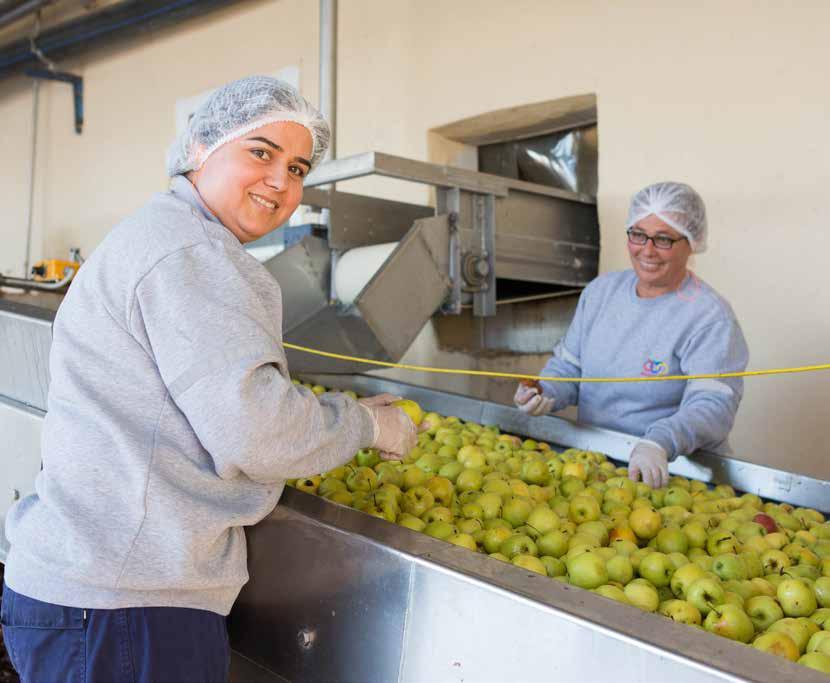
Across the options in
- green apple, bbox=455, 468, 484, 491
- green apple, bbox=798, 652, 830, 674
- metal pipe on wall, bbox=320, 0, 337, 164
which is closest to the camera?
green apple, bbox=798, 652, 830, 674

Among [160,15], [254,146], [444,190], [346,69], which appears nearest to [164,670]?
[254,146]

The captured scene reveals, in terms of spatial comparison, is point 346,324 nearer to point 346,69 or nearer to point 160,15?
point 346,69

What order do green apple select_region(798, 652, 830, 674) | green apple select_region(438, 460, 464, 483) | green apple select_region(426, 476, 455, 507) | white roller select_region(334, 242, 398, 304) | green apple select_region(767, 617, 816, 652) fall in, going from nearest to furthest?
1. green apple select_region(798, 652, 830, 674)
2. green apple select_region(767, 617, 816, 652)
3. green apple select_region(426, 476, 455, 507)
4. green apple select_region(438, 460, 464, 483)
5. white roller select_region(334, 242, 398, 304)

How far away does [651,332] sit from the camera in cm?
302

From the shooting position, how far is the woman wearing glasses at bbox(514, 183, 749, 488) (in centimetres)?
273

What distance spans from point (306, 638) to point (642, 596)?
0.64 meters

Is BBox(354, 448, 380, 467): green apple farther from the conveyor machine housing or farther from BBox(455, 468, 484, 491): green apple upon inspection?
the conveyor machine housing

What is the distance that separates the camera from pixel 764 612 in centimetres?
150

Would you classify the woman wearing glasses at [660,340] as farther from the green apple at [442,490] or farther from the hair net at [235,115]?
the hair net at [235,115]

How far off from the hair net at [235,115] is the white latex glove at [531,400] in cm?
165

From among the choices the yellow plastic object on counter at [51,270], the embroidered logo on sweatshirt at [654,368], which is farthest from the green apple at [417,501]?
the yellow plastic object on counter at [51,270]

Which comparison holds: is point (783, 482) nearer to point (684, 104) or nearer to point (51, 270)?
point (684, 104)

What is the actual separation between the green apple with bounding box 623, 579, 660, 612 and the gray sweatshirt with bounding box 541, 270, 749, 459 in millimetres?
983

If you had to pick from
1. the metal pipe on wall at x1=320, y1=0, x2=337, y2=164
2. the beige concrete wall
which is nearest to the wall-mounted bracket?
the beige concrete wall
